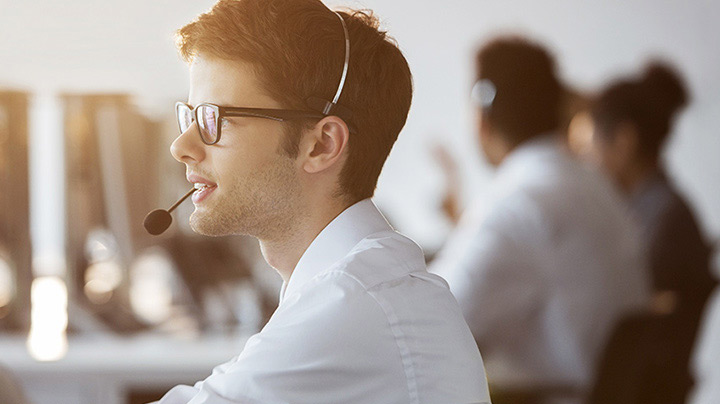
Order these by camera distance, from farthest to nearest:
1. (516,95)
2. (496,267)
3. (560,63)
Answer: (560,63), (516,95), (496,267)

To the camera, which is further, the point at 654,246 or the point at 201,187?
the point at 654,246

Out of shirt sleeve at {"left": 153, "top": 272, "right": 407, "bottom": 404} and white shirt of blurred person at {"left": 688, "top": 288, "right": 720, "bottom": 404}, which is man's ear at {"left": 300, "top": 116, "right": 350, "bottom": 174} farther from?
white shirt of blurred person at {"left": 688, "top": 288, "right": 720, "bottom": 404}

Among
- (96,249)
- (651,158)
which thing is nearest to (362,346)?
(96,249)

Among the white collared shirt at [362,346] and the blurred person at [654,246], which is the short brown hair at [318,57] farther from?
the blurred person at [654,246]

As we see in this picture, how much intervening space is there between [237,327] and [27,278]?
1.79ft

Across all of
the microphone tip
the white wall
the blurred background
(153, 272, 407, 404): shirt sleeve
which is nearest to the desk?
the blurred background

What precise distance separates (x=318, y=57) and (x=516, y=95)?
1.53 m

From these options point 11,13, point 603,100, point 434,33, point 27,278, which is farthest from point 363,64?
point 434,33

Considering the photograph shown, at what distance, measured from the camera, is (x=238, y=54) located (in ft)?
3.33

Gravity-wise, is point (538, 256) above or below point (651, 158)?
below

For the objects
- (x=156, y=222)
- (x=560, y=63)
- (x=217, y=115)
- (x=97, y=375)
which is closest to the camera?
(x=217, y=115)

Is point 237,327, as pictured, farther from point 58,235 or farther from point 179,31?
point 179,31

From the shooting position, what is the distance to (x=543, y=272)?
2369 millimetres

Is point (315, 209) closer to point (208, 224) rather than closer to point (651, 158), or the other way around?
point (208, 224)
